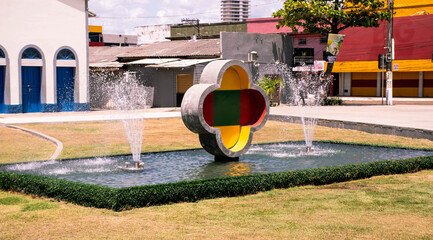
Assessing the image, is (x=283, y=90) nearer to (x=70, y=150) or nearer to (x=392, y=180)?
(x=70, y=150)

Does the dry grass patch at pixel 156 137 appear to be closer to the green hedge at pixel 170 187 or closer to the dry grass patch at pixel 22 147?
the dry grass patch at pixel 22 147

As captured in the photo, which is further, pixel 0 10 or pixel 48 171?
pixel 0 10

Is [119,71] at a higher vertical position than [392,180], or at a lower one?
higher

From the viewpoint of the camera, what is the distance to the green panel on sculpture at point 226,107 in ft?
40.3

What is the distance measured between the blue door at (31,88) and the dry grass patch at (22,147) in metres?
9.96

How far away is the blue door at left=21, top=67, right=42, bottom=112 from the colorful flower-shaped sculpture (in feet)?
63.2

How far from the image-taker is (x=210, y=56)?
36.4m

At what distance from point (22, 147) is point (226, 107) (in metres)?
6.29

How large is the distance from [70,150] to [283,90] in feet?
87.1

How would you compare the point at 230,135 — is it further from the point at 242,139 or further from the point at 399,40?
the point at 399,40

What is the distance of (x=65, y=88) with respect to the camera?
30547 mm

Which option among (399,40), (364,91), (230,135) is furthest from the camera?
(364,91)

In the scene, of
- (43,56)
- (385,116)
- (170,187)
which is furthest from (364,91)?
(170,187)

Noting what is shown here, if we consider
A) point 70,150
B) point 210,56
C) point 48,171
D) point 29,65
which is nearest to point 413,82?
point 210,56
